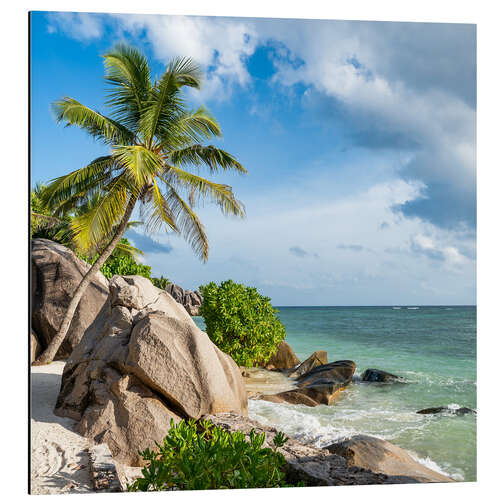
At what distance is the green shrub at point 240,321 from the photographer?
350 inches

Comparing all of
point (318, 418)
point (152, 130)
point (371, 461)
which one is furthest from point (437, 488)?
point (152, 130)

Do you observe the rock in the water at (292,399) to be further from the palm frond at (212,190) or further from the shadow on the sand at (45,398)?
the shadow on the sand at (45,398)

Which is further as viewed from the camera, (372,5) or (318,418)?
(318,418)

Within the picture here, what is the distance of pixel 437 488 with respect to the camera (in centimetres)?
407

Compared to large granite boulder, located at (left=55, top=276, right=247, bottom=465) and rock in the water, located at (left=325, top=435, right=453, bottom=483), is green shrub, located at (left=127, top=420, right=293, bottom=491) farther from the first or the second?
rock in the water, located at (left=325, top=435, right=453, bottom=483)

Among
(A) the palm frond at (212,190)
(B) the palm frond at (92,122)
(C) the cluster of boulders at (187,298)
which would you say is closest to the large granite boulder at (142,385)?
(A) the palm frond at (212,190)

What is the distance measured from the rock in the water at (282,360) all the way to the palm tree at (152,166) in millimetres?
4845

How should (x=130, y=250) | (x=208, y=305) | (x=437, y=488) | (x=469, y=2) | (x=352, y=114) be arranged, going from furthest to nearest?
(x=130, y=250)
(x=208, y=305)
(x=352, y=114)
(x=469, y=2)
(x=437, y=488)

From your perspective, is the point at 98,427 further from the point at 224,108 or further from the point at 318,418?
the point at 224,108

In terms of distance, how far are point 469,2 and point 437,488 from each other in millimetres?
4967

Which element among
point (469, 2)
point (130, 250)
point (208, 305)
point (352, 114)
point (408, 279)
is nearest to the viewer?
point (469, 2)

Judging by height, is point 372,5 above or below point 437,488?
above

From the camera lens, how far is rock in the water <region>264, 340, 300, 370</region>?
11031 mm

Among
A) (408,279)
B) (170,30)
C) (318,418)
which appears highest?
(170,30)
